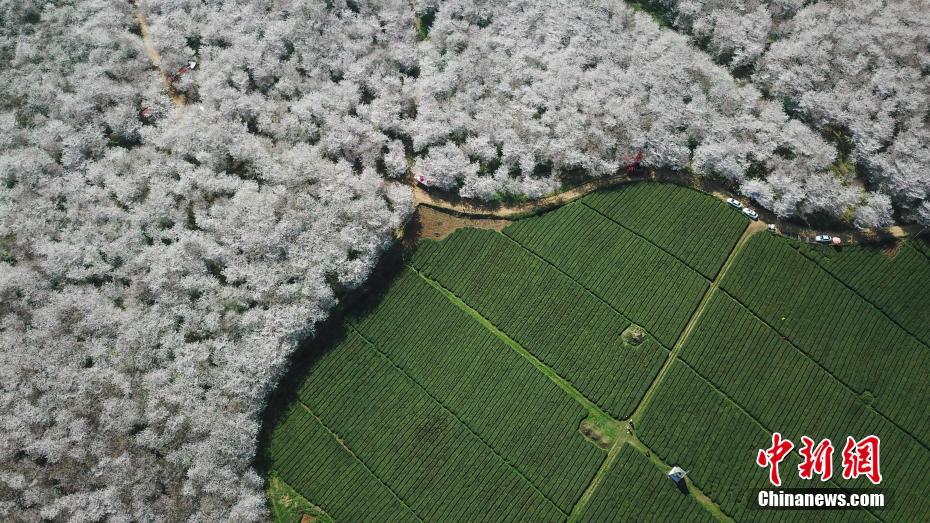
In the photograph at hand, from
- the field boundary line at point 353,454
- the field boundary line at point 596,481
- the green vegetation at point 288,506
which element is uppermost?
the field boundary line at point 596,481

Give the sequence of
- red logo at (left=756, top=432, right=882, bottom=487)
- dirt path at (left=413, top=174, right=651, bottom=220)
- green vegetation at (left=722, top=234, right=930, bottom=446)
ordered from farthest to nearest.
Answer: dirt path at (left=413, top=174, right=651, bottom=220), green vegetation at (left=722, top=234, right=930, bottom=446), red logo at (left=756, top=432, right=882, bottom=487)

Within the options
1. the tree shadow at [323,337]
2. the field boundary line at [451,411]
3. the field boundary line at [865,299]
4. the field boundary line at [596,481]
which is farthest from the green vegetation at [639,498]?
the tree shadow at [323,337]

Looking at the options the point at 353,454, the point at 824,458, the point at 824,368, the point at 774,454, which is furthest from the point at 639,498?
the point at 353,454

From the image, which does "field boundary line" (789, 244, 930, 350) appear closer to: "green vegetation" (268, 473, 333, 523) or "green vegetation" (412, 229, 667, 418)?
"green vegetation" (412, 229, 667, 418)

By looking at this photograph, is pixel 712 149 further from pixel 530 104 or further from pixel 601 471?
pixel 601 471

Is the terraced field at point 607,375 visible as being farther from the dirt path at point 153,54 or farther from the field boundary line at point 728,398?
the dirt path at point 153,54

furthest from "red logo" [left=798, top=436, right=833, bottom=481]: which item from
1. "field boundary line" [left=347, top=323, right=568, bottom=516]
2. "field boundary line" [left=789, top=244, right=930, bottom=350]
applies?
"field boundary line" [left=347, top=323, right=568, bottom=516]
